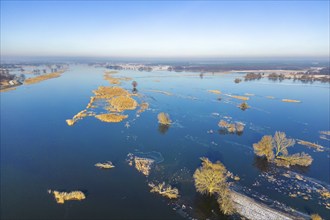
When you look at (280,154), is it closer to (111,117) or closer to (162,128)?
(162,128)

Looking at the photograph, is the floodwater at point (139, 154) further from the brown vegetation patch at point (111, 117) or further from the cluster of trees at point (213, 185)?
the brown vegetation patch at point (111, 117)

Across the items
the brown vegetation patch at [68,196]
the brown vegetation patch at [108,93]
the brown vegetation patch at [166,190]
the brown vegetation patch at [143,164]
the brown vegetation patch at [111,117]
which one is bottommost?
the brown vegetation patch at [166,190]

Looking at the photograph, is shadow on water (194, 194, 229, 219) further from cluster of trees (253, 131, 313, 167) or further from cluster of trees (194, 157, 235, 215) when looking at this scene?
cluster of trees (253, 131, 313, 167)

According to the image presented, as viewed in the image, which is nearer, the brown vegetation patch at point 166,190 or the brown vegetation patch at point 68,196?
the brown vegetation patch at point 68,196

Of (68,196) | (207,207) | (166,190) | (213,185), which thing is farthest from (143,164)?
(207,207)

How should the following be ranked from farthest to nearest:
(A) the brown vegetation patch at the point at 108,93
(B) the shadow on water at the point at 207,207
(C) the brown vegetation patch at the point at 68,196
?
(A) the brown vegetation patch at the point at 108,93 → (C) the brown vegetation patch at the point at 68,196 → (B) the shadow on water at the point at 207,207

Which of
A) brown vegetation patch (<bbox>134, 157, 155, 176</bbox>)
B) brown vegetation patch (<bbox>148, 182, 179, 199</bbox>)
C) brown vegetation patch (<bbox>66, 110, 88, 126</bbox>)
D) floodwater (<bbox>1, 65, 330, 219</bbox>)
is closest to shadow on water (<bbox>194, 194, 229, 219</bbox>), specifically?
floodwater (<bbox>1, 65, 330, 219</bbox>)

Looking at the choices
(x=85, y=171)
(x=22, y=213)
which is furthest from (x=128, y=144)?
(x=22, y=213)

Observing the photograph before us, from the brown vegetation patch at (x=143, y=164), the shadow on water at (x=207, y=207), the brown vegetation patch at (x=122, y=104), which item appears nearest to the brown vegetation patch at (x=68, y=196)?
the brown vegetation patch at (x=143, y=164)

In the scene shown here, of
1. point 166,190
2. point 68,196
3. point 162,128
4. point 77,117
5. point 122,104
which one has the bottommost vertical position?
point 166,190

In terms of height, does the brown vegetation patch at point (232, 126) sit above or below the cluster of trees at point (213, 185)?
above
